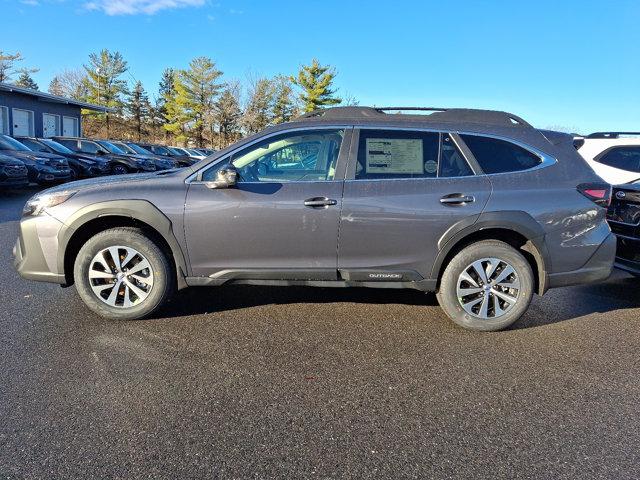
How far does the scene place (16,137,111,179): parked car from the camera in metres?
15.6

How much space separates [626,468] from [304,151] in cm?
305

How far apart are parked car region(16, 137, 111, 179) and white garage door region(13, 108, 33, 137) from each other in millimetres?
11516

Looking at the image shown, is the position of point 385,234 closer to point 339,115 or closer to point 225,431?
point 339,115

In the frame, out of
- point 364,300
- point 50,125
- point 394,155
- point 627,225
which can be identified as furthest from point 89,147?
point 627,225

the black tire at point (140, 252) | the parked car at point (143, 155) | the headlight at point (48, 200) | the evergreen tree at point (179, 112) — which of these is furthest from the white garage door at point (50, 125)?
the black tire at point (140, 252)

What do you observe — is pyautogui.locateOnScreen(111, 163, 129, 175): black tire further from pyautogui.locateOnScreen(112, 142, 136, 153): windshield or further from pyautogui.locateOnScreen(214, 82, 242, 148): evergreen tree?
pyautogui.locateOnScreen(214, 82, 242, 148): evergreen tree

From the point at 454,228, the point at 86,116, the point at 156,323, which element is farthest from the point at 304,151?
the point at 86,116

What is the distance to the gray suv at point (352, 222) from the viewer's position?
143 inches

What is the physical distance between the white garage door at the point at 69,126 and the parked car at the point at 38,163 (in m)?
18.3

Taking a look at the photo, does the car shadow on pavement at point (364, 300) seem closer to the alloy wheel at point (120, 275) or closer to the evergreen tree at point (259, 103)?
the alloy wheel at point (120, 275)

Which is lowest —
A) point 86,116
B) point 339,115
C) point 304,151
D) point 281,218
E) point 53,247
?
point 53,247

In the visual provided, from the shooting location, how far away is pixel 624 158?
291 inches

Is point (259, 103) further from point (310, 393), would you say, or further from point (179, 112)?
point (310, 393)

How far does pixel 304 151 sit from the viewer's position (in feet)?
12.9
